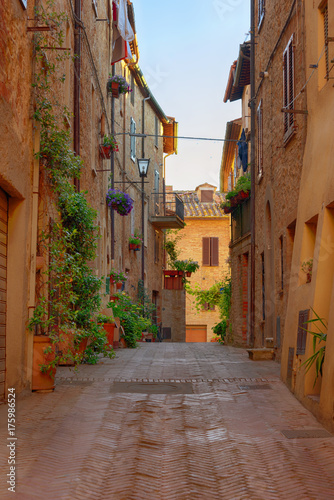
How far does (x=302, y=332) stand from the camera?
7.46 m

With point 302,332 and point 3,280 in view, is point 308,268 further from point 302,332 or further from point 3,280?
point 3,280

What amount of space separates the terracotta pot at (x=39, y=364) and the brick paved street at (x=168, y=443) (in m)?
0.16

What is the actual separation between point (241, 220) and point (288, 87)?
23.2 ft

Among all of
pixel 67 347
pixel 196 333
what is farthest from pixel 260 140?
pixel 196 333

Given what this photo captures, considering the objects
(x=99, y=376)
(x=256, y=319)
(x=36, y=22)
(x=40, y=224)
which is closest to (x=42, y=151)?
(x=40, y=224)

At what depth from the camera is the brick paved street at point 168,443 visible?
12.9 feet

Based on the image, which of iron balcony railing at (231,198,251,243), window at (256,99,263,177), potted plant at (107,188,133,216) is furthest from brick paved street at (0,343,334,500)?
potted plant at (107,188,133,216)

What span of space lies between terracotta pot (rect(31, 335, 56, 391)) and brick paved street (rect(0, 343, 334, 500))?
16 centimetres

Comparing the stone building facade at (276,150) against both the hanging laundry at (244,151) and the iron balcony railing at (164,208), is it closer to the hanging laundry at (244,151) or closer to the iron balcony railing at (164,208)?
the hanging laundry at (244,151)

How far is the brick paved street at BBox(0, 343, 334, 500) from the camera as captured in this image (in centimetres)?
394

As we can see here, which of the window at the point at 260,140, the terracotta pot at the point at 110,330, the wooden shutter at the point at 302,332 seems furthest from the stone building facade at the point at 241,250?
the wooden shutter at the point at 302,332

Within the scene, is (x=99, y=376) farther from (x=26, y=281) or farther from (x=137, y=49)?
(x=137, y=49)

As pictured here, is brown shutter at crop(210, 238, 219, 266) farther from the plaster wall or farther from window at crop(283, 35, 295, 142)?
the plaster wall

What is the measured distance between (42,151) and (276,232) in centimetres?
533
